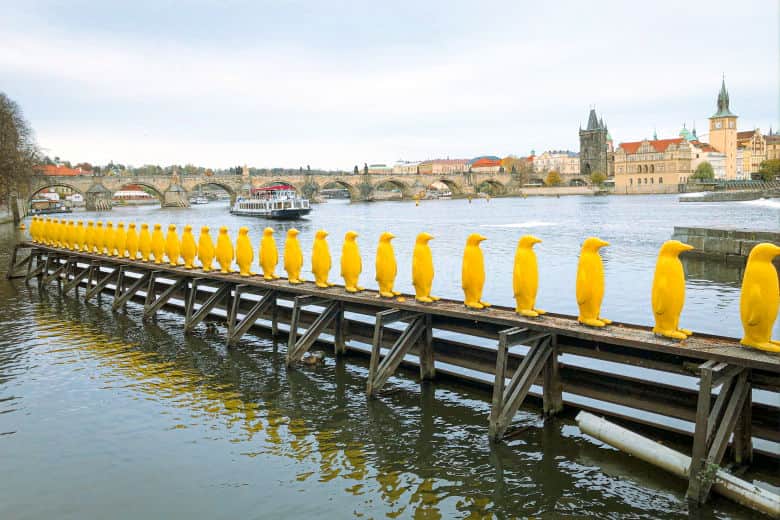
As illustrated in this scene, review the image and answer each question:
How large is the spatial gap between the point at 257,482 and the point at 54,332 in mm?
Answer: 11696

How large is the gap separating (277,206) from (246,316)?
226 feet

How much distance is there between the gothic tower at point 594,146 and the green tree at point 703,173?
116 feet

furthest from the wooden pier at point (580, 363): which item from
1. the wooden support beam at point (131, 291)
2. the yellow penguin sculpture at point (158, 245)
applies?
the wooden support beam at point (131, 291)

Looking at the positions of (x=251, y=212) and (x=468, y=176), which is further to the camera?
(x=468, y=176)

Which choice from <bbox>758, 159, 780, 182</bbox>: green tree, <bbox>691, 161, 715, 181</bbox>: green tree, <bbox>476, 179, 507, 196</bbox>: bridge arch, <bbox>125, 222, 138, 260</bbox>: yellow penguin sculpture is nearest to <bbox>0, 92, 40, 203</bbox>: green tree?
<bbox>125, 222, 138, 260</bbox>: yellow penguin sculpture

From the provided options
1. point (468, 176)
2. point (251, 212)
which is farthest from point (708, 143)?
point (251, 212)

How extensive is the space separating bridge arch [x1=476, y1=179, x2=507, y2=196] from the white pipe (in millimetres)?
150214

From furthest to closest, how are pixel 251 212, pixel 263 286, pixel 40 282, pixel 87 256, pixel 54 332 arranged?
pixel 251 212 < pixel 40 282 < pixel 87 256 < pixel 54 332 < pixel 263 286

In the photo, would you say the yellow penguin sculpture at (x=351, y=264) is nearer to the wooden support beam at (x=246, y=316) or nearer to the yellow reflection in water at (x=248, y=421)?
the wooden support beam at (x=246, y=316)

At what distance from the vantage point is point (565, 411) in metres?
10.6

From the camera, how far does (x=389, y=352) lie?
461 inches

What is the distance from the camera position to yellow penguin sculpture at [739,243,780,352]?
7809 mm

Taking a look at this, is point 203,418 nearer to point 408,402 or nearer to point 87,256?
point 408,402

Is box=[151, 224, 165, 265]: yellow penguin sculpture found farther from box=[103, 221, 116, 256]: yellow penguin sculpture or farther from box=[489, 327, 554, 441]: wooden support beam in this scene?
box=[489, 327, 554, 441]: wooden support beam
